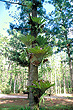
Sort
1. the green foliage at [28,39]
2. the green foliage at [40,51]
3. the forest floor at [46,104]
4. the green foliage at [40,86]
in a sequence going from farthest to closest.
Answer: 1. the forest floor at [46,104]
2. the green foliage at [28,39]
3. the green foliage at [40,51]
4. the green foliage at [40,86]

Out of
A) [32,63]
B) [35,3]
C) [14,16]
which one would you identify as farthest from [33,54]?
[14,16]

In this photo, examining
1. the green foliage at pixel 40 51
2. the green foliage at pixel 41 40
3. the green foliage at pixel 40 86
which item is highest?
the green foliage at pixel 41 40

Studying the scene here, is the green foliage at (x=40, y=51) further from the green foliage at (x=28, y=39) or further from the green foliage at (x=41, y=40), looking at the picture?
the green foliage at (x=28, y=39)

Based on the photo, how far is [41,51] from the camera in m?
3.20

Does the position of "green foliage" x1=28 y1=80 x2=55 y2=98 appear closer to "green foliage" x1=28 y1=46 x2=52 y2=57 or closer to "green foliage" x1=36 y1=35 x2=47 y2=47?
"green foliage" x1=28 y1=46 x2=52 y2=57

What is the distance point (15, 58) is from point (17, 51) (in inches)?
48.7

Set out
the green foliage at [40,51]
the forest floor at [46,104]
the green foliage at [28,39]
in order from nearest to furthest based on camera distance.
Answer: the green foliage at [40,51]
the green foliage at [28,39]
the forest floor at [46,104]

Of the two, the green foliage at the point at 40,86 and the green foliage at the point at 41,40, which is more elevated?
the green foliage at the point at 41,40

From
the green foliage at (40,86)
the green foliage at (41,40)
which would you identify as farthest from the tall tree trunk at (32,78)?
the green foliage at (41,40)

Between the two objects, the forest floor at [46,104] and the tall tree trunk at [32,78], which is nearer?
the tall tree trunk at [32,78]

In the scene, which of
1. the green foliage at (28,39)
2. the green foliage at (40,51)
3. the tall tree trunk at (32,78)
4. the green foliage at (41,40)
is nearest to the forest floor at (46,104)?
the tall tree trunk at (32,78)

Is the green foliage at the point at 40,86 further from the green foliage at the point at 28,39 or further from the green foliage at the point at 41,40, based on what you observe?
the green foliage at the point at 28,39

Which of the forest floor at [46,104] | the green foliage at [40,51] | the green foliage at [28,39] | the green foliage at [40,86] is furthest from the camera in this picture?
the forest floor at [46,104]

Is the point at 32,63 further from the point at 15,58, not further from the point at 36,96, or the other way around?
the point at 15,58
